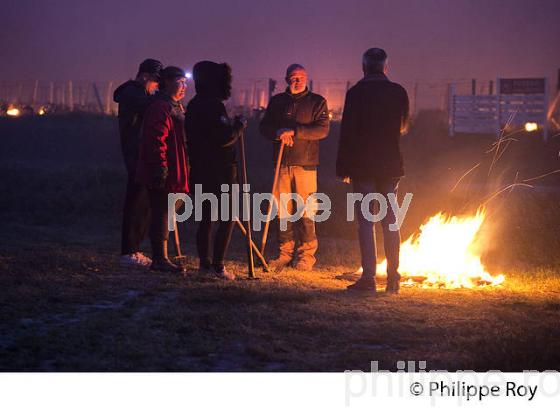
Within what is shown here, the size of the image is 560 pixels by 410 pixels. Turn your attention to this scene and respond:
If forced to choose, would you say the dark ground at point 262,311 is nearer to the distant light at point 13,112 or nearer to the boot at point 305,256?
the boot at point 305,256

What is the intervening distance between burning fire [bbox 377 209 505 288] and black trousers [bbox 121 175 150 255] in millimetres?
2582

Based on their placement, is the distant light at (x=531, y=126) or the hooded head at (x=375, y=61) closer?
the hooded head at (x=375, y=61)

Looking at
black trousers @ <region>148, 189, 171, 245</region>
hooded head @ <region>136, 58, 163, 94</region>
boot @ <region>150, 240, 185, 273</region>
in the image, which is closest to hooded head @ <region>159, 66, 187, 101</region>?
hooded head @ <region>136, 58, 163, 94</region>

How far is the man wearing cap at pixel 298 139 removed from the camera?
8516 millimetres

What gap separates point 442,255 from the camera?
28.8ft

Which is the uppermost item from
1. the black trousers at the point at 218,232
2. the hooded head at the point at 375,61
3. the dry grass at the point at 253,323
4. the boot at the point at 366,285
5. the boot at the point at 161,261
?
the hooded head at the point at 375,61

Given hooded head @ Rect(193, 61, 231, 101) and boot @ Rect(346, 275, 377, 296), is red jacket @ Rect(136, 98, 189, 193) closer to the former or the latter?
hooded head @ Rect(193, 61, 231, 101)

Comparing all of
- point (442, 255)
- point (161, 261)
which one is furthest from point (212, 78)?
point (442, 255)

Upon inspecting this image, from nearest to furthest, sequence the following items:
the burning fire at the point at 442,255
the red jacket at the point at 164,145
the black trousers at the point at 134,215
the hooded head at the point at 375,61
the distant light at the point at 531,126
Answer: the hooded head at the point at 375,61 < the red jacket at the point at 164,145 < the black trousers at the point at 134,215 < the burning fire at the point at 442,255 < the distant light at the point at 531,126

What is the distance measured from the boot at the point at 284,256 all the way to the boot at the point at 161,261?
130 centimetres

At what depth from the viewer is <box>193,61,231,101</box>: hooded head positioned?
24.8 feet

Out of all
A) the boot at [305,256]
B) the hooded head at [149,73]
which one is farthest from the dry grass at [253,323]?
the hooded head at [149,73]
